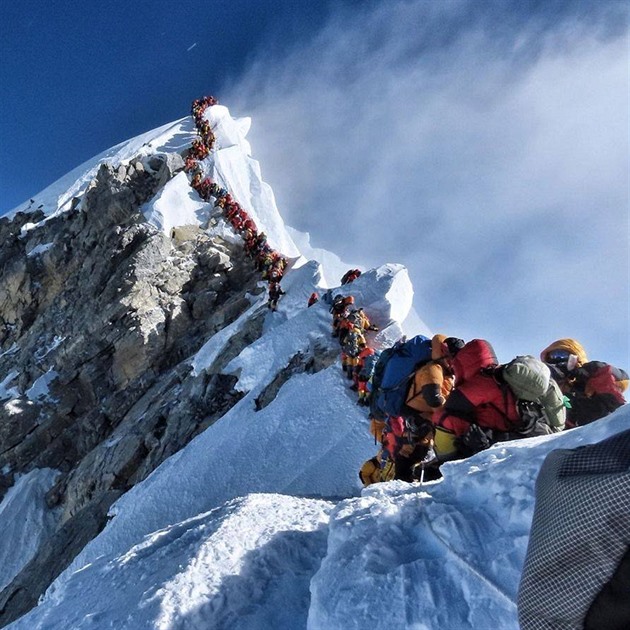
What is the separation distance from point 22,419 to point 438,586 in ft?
79.3

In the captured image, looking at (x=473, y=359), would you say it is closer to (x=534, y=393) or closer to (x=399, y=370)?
(x=534, y=393)

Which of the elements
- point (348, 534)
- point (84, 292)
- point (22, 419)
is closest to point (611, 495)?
point (348, 534)

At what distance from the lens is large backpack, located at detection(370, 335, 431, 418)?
5438mm

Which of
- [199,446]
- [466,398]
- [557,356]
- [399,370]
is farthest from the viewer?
[199,446]

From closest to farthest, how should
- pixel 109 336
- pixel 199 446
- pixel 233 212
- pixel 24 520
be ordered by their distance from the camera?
pixel 199 446 → pixel 24 520 → pixel 109 336 → pixel 233 212

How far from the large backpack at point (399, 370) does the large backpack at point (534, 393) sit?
1264 mm

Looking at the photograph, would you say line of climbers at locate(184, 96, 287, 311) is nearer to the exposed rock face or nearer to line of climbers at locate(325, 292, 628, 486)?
the exposed rock face

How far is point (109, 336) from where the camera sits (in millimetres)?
22156

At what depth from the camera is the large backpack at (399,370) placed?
544 centimetres

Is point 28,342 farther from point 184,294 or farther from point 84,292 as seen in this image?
point 184,294

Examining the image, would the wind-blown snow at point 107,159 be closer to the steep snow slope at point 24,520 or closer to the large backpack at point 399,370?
the steep snow slope at point 24,520

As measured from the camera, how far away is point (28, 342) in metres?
25.8

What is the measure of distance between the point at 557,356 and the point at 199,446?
7.83m

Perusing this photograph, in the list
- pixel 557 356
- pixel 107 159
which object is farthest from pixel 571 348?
pixel 107 159
